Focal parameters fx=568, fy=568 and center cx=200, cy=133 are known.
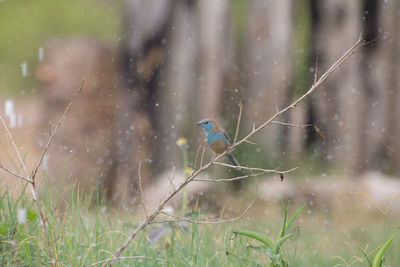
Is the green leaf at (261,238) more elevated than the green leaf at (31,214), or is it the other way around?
the green leaf at (31,214)

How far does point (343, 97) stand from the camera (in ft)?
22.3

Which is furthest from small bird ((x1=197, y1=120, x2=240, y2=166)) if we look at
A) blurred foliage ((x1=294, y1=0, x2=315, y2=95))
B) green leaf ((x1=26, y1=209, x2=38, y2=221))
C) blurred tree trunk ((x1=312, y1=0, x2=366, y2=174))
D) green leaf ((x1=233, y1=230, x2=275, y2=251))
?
blurred foliage ((x1=294, y1=0, x2=315, y2=95))

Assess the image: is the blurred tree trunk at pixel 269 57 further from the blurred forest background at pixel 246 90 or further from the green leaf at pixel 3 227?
the green leaf at pixel 3 227

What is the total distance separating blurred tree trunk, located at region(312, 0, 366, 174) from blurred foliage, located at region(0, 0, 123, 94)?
474cm

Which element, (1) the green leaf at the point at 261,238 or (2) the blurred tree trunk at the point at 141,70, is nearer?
(1) the green leaf at the point at 261,238

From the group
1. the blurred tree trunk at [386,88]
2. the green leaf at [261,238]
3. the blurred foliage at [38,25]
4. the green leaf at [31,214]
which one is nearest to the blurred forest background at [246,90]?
the blurred tree trunk at [386,88]

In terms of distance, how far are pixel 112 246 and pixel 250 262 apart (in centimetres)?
69

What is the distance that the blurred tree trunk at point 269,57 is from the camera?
6.82m

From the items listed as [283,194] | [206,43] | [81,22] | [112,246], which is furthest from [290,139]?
[81,22]

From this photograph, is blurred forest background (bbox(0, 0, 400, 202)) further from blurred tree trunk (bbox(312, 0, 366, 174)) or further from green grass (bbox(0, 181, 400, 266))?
green grass (bbox(0, 181, 400, 266))

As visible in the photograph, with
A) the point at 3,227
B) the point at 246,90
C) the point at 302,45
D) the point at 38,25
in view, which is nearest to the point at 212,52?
the point at 246,90

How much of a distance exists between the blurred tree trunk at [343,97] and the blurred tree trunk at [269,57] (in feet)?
1.32

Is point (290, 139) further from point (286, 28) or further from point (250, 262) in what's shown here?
point (250, 262)

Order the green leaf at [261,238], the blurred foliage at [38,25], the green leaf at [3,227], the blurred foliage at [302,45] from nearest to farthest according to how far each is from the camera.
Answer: the green leaf at [261,238], the green leaf at [3,227], the blurred foliage at [302,45], the blurred foliage at [38,25]
